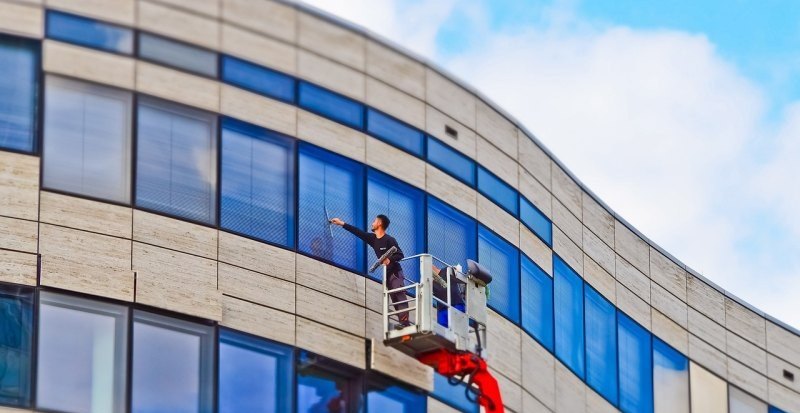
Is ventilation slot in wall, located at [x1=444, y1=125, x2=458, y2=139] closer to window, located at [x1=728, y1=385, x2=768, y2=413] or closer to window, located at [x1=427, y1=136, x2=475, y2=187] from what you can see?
window, located at [x1=427, y1=136, x2=475, y2=187]

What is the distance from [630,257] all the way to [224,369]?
572 inches

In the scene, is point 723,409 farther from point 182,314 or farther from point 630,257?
point 182,314

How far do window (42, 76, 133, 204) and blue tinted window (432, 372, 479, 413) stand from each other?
7126 millimetres

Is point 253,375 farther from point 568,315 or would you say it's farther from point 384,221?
point 568,315

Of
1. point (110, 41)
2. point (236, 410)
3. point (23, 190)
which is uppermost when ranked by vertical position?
point (110, 41)

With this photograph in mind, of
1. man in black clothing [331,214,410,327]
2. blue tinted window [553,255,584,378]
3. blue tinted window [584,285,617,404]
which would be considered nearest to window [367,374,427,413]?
man in black clothing [331,214,410,327]

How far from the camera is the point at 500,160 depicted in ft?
142

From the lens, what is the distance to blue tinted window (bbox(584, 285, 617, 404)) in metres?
45.5

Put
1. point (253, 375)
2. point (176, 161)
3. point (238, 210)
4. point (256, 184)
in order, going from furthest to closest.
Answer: point (256, 184), point (238, 210), point (176, 161), point (253, 375)

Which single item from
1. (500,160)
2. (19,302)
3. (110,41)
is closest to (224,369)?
(19,302)

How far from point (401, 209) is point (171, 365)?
22.1 ft

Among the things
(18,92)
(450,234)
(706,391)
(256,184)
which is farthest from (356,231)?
(706,391)

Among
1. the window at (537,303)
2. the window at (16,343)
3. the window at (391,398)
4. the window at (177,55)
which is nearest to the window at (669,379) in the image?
the window at (537,303)

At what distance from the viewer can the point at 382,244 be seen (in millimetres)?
38219
